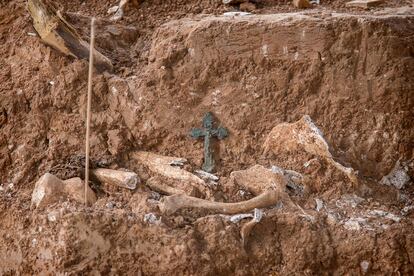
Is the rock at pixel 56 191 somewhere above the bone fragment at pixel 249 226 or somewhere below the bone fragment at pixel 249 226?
above

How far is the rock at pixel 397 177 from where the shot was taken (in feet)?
12.3

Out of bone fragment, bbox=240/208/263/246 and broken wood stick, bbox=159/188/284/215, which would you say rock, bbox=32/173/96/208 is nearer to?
broken wood stick, bbox=159/188/284/215

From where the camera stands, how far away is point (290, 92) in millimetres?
3896

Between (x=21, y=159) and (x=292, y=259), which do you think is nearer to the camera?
(x=292, y=259)

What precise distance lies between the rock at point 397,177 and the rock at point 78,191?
2.01 meters

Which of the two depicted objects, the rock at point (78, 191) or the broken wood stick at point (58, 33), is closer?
the rock at point (78, 191)

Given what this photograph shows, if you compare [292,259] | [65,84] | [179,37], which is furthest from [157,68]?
[292,259]

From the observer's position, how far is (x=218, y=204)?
340 cm

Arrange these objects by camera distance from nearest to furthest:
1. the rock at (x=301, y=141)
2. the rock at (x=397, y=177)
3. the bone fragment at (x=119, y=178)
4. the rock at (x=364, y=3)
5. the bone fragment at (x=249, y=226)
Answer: the bone fragment at (x=249, y=226) < the bone fragment at (x=119, y=178) < the rock at (x=301, y=141) < the rock at (x=397, y=177) < the rock at (x=364, y=3)

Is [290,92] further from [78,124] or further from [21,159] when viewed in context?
[21,159]

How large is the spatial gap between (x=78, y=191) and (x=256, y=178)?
118 cm

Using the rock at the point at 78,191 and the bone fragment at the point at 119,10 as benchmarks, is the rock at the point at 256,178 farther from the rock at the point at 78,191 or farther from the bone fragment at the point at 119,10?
the bone fragment at the point at 119,10

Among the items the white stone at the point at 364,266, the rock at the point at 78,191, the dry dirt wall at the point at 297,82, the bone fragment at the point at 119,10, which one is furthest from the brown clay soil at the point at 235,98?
the bone fragment at the point at 119,10

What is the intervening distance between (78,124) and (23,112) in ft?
1.37
